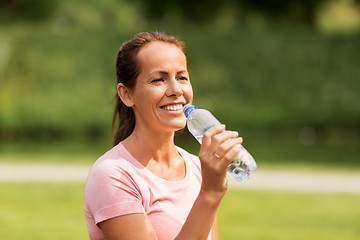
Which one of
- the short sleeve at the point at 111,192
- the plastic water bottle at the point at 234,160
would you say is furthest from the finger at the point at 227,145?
the short sleeve at the point at 111,192

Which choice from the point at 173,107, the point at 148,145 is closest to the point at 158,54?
the point at 173,107

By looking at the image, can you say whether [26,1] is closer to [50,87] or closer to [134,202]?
[50,87]

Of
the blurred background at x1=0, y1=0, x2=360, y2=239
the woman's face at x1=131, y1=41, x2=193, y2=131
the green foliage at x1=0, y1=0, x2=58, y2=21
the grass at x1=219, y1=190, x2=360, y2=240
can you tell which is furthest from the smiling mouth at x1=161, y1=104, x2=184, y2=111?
the green foliage at x1=0, y1=0, x2=58, y2=21

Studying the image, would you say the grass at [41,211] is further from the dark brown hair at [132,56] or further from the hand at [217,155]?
the hand at [217,155]

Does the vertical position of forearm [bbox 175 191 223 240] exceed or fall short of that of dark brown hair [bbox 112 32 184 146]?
it falls short

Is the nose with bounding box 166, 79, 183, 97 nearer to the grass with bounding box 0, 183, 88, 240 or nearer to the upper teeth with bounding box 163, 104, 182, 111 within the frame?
the upper teeth with bounding box 163, 104, 182, 111

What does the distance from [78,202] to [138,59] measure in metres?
8.19

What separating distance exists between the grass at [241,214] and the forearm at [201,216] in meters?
5.99

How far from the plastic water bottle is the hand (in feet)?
0.50

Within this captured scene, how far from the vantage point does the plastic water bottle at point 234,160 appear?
2.35m

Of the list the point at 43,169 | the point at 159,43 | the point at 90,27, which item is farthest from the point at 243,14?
the point at 159,43

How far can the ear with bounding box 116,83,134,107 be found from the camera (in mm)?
2545

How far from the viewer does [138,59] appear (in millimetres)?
2473

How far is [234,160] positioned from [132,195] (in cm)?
43
